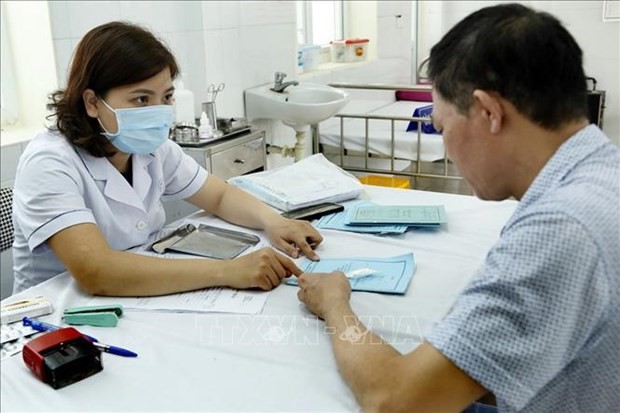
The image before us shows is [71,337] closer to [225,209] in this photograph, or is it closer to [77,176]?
[77,176]

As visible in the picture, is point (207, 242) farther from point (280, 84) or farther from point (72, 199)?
point (280, 84)

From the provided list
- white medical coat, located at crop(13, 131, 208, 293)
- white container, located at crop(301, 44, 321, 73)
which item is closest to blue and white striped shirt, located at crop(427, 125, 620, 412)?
white medical coat, located at crop(13, 131, 208, 293)

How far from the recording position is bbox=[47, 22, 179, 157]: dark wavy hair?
1.33m

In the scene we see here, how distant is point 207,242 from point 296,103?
5.10ft

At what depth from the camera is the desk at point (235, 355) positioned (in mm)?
842

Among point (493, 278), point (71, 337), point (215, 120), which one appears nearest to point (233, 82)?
point (215, 120)

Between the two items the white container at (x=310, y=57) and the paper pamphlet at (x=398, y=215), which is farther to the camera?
the white container at (x=310, y=57)

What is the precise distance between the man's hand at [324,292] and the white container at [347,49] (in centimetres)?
328

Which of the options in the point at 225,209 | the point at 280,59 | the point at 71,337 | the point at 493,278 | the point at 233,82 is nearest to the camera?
the point at 493,278

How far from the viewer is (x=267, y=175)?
71.4 inches

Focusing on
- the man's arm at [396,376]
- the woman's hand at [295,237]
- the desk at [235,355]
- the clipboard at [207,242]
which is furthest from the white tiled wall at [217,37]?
the man's arm at [396,376]

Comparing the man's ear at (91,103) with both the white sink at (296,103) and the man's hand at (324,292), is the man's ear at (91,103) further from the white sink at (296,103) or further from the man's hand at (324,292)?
the white sink at (296,103)

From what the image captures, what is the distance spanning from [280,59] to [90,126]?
199 cm

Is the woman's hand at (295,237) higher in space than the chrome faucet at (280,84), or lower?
lower
